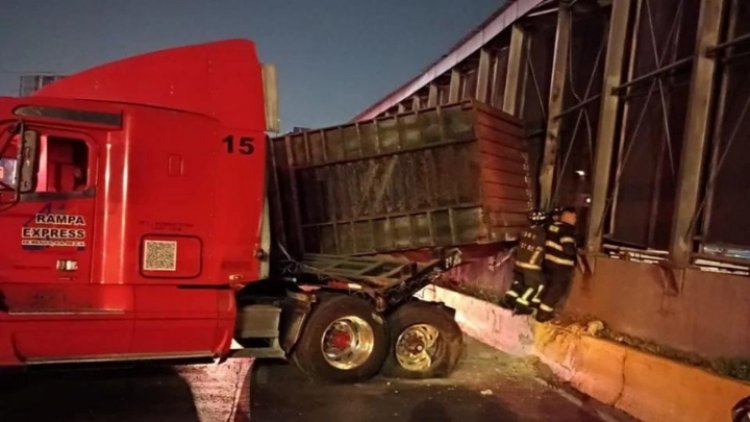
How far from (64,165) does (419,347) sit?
14.2ft

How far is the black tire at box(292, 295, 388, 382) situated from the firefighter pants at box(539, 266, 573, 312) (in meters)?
2.41

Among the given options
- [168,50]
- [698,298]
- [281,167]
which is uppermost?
[168,50]

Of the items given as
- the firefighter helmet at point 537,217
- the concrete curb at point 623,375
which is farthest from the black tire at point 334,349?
the firefighter helmet at point 537,217

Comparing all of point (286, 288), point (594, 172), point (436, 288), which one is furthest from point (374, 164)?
point (436, 288)

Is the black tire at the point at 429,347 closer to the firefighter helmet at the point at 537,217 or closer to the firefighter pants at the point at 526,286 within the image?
the firefighter pants at the point at 526,286

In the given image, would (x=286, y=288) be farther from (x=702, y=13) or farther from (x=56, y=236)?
(x=702, y=13)

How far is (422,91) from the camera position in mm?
18609

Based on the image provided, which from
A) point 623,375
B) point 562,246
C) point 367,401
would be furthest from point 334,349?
point 562,246

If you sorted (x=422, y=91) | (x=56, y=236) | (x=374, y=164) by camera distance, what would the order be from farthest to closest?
(x=422, y=91) < (x=374, y=164) < (x=56, y=236)

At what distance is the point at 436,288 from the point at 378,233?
5.13 m

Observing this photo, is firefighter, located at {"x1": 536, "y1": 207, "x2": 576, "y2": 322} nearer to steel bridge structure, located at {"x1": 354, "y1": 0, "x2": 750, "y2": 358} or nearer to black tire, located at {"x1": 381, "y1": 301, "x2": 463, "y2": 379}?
steel bridge structure, located at {"x1": 354, "y1": 0, "x2": 750, "y2": 358}

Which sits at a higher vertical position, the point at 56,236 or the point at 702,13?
the point at 702,13

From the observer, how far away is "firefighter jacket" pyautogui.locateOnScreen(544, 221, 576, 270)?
346 inches

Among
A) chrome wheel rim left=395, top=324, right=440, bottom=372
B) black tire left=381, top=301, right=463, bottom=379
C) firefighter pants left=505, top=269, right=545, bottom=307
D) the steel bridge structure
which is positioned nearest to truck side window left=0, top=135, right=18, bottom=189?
black tire left=381, top=301, right=463, bottom=379
